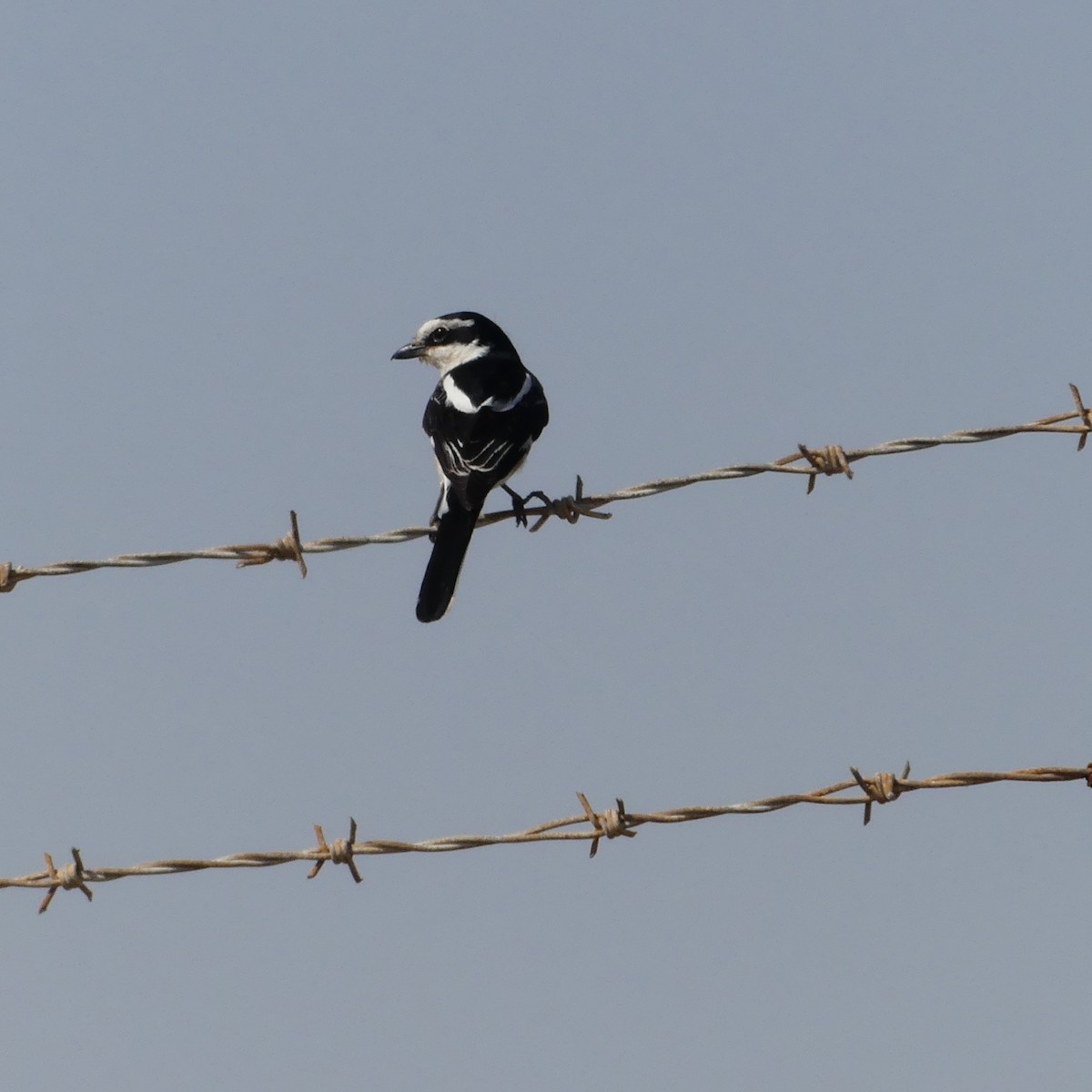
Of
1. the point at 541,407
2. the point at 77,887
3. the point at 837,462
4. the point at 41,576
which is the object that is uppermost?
the point at 541,407

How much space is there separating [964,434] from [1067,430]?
33 centimetres

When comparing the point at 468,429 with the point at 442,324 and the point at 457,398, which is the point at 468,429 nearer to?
the point at 457,398

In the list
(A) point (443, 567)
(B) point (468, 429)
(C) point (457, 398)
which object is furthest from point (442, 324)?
(A) point (443, 567)

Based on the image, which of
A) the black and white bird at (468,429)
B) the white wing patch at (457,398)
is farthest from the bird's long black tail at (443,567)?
the white wing patch at (457,398)

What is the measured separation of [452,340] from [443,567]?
2.81 metres

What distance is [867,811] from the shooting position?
14.6 feet

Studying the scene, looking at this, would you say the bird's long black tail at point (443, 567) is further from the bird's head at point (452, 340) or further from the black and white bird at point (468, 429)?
the bird's head at point (452, 340)

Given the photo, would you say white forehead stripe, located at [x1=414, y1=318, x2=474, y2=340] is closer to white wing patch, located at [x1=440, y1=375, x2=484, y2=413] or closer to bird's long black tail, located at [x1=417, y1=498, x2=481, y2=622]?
white wing patch, located at [x1=440, y1=375, x2=484, y2=413]

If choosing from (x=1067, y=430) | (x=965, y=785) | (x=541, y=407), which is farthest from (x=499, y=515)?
→ (x=965, y=785)

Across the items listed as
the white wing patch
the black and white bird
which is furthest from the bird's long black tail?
the white wing patch

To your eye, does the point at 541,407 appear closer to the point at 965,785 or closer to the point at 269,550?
the point at 269,550

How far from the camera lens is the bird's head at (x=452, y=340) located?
Answer: 9.01 m

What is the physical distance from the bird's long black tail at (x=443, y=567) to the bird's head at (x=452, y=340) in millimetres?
2404

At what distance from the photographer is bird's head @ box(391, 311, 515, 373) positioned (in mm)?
9008
